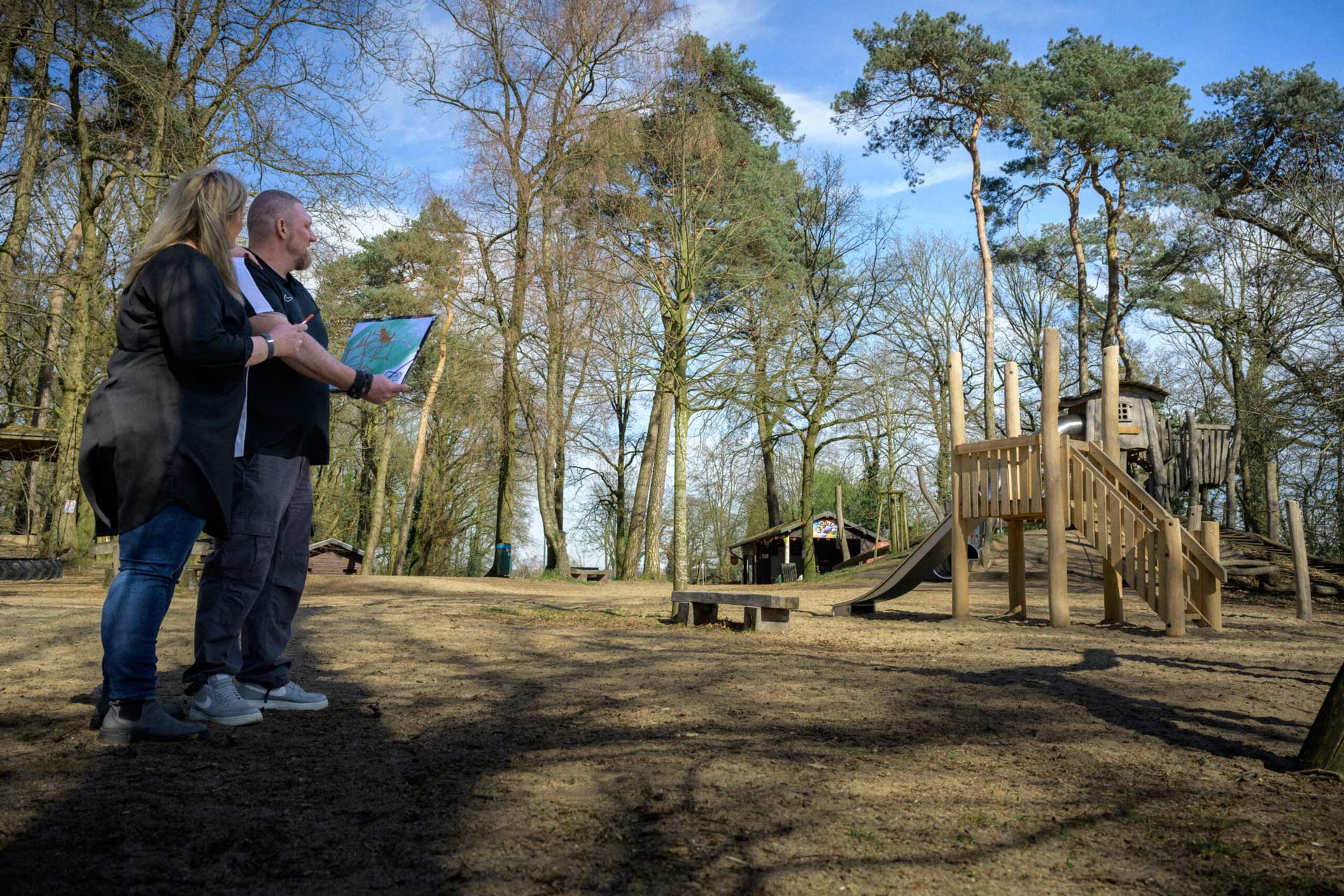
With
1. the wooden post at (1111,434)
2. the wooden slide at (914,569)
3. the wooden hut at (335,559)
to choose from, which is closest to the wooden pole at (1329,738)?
the wooden post at (1111,434)

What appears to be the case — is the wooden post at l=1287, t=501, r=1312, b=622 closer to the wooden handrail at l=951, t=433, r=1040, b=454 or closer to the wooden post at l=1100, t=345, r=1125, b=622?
the wooden post at l=1100, t=345, r=1125, b=622

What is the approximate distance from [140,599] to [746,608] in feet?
19.7

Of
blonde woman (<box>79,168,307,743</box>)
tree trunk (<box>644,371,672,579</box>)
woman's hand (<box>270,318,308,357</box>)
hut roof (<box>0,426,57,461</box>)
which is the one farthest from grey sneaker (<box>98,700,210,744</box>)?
tree trunk (<box>644,371,672,579</box>)

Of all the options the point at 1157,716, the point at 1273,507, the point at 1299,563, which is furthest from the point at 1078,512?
the point at 1273,507

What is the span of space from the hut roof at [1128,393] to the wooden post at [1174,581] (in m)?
10.4

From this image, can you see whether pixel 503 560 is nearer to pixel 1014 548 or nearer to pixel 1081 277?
pixel 1014 548

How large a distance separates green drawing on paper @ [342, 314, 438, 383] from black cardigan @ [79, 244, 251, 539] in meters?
0.78

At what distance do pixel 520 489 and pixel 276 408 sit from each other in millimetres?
33419

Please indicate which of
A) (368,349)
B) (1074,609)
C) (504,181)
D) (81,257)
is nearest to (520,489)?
(504,181)

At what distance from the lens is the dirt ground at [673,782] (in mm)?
2027

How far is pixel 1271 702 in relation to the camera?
14.9 ft

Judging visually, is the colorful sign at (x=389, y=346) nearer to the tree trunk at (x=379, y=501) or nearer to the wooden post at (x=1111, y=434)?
the wooden post at (x=1111, y=434)

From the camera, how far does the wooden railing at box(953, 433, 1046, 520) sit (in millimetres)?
9320

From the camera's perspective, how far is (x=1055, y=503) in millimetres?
9000
